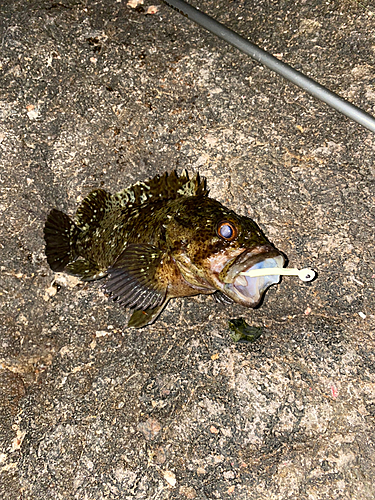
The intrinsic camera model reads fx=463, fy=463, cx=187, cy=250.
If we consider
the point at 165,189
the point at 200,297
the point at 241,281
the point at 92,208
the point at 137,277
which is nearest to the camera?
the point at 241,281

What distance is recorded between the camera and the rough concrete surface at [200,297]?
338 cm

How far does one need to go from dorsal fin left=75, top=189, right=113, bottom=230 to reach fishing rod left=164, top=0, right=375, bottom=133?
184 cm

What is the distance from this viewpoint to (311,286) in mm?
3844

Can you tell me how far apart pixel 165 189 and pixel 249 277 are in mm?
1144

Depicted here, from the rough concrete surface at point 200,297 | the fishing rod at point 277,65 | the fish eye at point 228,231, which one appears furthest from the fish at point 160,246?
the fishing rod at point 277,65

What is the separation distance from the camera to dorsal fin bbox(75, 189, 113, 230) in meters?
4.04

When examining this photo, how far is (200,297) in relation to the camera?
3936mm

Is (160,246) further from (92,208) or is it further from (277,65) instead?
Answer: (277,65)

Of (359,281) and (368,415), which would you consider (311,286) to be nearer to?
(359,281)

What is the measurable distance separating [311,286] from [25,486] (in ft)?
8.93

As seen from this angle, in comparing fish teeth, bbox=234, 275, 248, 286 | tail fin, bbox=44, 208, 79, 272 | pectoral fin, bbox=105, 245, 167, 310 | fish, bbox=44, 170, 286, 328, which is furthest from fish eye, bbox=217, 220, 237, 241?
tail fin, bbox=44, 208, 79, 272

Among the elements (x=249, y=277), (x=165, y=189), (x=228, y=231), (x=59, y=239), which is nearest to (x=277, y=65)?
(x=165, y=189)

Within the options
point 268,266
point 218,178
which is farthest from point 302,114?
point 268,266

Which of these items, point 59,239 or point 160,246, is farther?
point 59,239
